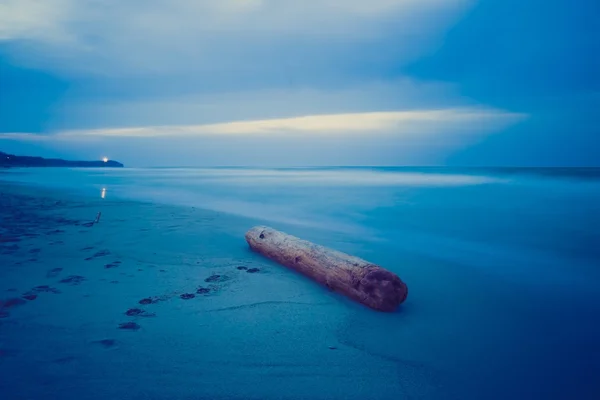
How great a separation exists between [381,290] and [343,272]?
1.60 feet

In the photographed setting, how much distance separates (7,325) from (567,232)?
34.1ft

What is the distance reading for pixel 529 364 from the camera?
2.54 metres

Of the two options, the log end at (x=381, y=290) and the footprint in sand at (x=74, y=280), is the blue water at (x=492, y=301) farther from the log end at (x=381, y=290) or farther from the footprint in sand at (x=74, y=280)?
the footprint in sand at (x=74, y=280)

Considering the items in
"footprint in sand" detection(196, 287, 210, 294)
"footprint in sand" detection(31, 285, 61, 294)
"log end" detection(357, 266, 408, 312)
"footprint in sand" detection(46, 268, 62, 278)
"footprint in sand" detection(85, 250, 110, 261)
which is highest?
"log end" detection(357, 266, 408, 312)

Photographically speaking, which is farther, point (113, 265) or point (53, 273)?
point (113, 265)

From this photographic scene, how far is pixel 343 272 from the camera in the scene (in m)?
3.62

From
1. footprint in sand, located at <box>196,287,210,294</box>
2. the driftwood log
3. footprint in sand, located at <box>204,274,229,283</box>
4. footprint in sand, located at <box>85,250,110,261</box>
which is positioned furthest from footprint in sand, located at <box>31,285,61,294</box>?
the driftwood log

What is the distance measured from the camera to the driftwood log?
3313 millimetres

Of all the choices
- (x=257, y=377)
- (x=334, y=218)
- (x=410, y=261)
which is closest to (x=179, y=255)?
(x=257, y=377)

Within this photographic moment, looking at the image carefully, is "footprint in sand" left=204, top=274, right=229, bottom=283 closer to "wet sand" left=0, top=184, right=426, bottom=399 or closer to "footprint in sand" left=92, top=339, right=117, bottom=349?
"wet sand" left=0, top=184, right=426, bottom=399

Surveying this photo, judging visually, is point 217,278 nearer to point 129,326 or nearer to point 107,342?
point 129,326

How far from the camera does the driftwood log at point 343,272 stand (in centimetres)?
331

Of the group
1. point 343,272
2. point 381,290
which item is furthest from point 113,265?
point 381,290

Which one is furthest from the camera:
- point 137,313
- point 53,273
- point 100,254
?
point 100,254
